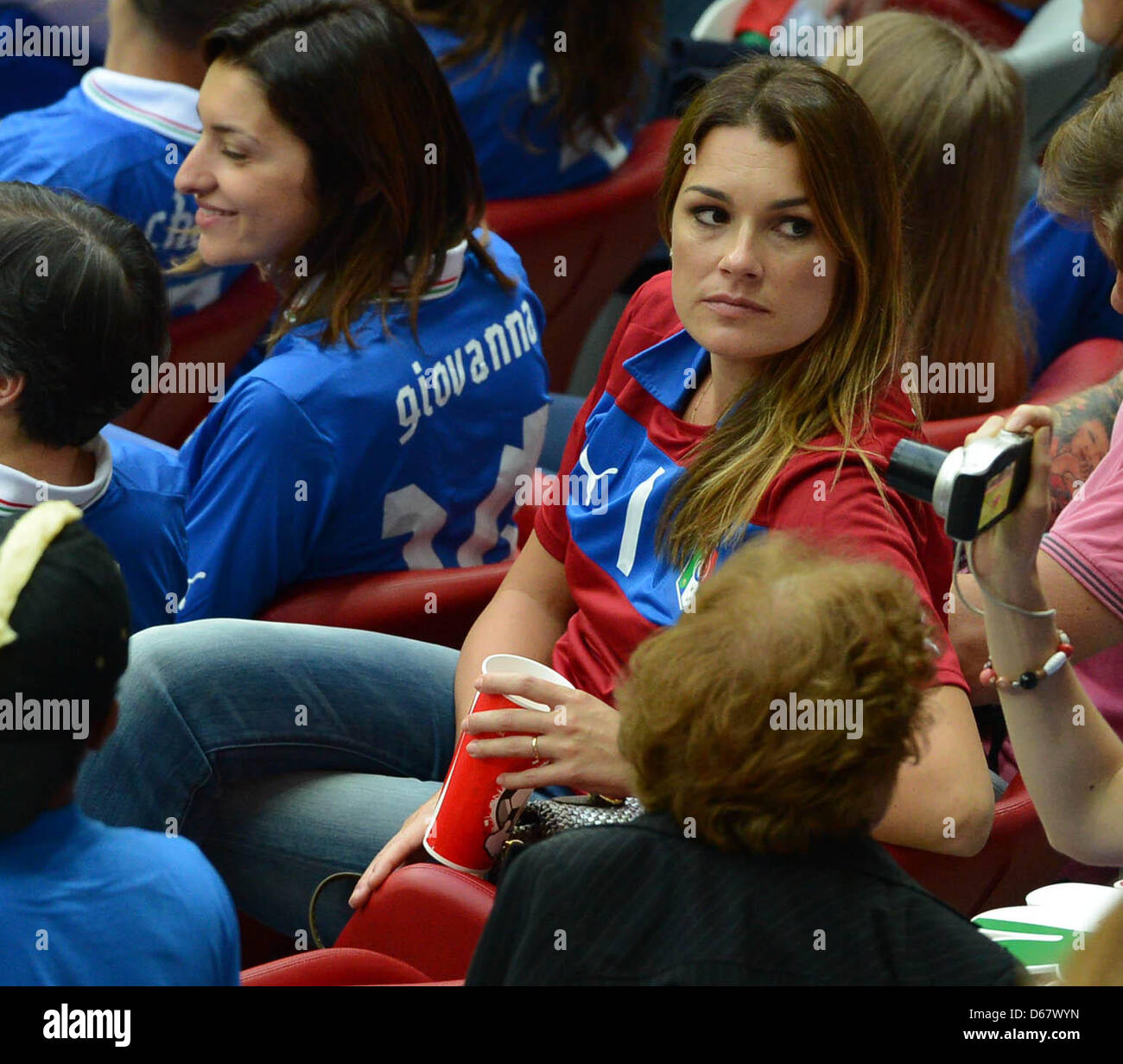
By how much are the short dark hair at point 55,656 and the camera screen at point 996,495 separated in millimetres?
705

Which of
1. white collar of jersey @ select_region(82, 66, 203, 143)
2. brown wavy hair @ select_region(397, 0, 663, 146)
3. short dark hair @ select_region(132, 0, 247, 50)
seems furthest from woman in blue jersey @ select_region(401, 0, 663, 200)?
white collar of jersey @ select_region(82, 66, 203, 143)

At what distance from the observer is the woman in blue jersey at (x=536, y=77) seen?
3031 millimetres

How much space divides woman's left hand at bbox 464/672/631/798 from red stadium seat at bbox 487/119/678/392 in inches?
64.6

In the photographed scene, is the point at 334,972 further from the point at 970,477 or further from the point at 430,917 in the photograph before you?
the point at 970,477

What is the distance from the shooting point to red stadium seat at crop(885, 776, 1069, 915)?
1.53 m

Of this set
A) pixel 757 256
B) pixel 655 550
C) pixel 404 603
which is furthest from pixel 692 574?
pixel 404 603

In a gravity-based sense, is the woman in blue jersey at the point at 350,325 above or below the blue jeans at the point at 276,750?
above

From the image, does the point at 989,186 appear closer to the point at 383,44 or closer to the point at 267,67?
the point at 383,44

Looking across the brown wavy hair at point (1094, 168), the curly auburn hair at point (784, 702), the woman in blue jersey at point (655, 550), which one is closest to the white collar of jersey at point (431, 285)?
the woman in blue jersey at point (655, 550)

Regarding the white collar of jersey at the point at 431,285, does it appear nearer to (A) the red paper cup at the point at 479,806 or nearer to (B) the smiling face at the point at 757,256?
(B) the smiling face at the point at 757,256

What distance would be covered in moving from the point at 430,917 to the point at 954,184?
1257 millimetres

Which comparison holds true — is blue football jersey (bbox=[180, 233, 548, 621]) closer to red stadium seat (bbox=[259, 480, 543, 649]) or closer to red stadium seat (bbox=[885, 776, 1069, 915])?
red stadium seat (bbox=[259, 480, 543, 649])

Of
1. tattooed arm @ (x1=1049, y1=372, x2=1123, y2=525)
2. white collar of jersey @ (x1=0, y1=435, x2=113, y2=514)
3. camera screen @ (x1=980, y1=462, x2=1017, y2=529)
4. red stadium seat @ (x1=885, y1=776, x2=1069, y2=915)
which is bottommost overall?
red stadium seat @ (x1=885, y1=776, x2=1069, y2=915)
